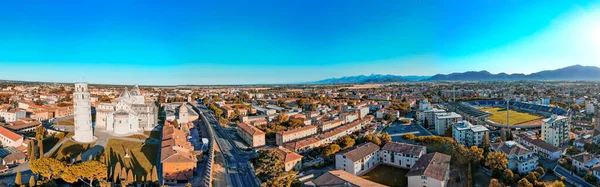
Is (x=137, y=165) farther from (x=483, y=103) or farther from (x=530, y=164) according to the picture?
(x=483, y=103)

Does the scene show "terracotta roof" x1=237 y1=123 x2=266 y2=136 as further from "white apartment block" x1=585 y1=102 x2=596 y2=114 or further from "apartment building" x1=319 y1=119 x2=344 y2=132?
"white apartment block" x1=585 y1=102 x2=596 y2=114

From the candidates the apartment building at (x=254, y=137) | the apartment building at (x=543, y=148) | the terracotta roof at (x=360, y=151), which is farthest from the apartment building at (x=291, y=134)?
the apartment building at (x=543, y=148)

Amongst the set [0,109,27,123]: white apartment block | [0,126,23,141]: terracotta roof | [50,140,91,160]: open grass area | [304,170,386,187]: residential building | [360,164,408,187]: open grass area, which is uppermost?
[0,109,27,123]: white apartment block

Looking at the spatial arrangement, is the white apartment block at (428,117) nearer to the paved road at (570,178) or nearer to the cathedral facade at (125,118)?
the paved road at (570,178)

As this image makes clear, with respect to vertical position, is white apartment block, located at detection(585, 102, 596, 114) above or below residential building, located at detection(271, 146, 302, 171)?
above

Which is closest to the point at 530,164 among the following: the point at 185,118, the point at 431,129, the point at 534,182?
the point at 534,182

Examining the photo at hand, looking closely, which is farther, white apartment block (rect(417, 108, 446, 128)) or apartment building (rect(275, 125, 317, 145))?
white apartment block (rect(417, 108, 446, 128))

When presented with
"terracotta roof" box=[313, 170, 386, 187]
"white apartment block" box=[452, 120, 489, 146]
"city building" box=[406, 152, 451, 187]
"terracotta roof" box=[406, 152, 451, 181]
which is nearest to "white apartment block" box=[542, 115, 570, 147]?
"white apartment block" box=[452, 120, 489, 146]
